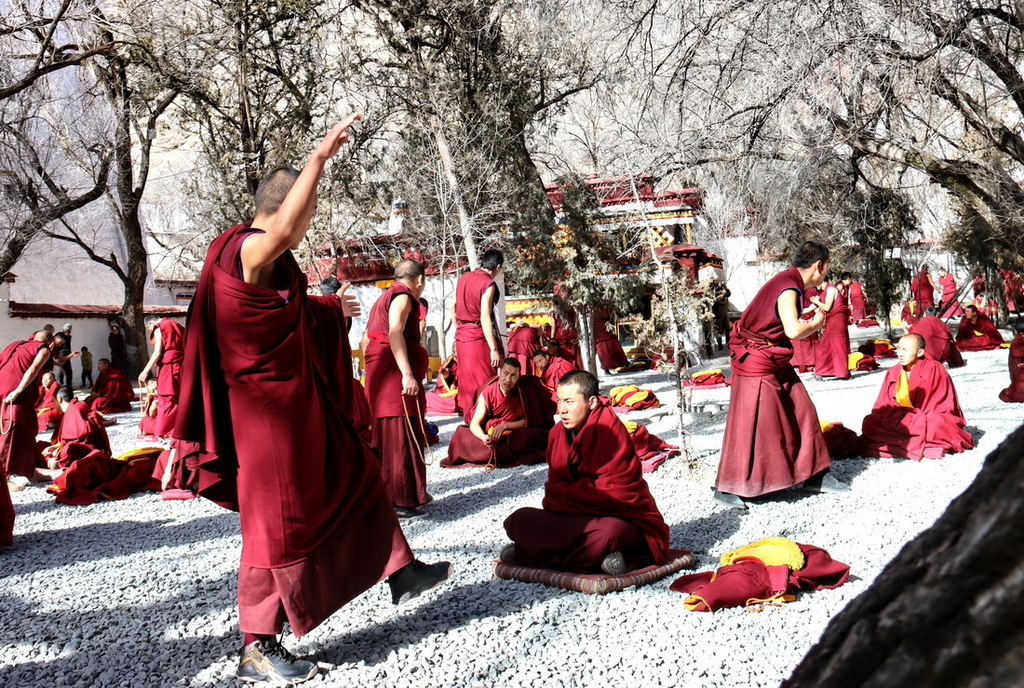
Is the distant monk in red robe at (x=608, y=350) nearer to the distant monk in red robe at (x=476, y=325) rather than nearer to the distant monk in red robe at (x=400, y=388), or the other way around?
the distant monk in red robe at (x=476, y=325)

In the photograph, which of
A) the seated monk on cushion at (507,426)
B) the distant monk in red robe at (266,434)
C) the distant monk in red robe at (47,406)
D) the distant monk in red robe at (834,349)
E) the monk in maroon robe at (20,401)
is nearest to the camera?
the distant monk in red robe at (266,434)

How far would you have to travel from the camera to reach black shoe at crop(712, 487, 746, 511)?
4710 mm

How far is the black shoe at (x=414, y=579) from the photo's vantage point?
3.25 m

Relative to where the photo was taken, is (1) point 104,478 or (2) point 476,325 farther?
(2) point 476,325

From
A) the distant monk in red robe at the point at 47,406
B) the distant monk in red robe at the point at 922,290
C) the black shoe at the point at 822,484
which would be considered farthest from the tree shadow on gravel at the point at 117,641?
the distant monk in red robe at the point at 922,290

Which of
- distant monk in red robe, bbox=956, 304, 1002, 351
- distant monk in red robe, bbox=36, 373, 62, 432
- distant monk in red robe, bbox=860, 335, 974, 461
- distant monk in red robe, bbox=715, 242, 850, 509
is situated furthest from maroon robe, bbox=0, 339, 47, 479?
distant monk in red robe, bbox=956, 304, 1002, 351

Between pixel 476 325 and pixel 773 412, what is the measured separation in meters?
3.08

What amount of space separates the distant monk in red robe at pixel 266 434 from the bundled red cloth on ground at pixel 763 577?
1415 millimetres

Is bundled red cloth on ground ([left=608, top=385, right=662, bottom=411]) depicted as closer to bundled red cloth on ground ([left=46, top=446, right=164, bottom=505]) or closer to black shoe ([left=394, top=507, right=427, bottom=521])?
black shoe ([left=394, top=507, right=427, bottom=521])

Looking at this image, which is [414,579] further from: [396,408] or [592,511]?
[396,408]

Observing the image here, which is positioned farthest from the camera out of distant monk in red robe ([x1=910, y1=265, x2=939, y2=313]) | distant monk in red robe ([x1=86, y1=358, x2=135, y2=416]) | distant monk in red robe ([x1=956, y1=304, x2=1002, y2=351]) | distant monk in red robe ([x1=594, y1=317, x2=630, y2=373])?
distant monk in red robe ([x1=910, y1=265, x2=939, y2=313])

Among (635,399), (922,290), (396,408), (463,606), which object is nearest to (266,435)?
(463,606)

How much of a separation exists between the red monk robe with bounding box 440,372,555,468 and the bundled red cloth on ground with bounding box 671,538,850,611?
3172 mm

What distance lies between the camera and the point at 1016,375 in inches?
298
